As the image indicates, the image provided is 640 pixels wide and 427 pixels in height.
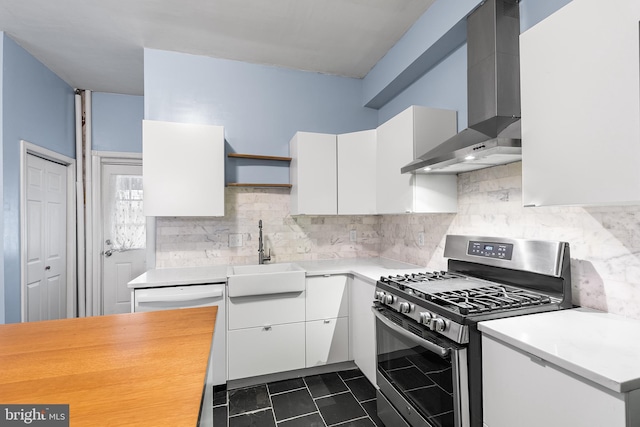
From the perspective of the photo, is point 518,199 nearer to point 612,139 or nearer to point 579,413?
point 612,139

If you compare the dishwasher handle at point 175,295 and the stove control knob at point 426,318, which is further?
the dishwasher handle at point 175,295

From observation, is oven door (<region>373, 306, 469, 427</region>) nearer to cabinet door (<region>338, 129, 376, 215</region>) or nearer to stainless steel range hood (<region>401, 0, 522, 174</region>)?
stainless steel range hood (<region>401, 0, 522, 174</region>)

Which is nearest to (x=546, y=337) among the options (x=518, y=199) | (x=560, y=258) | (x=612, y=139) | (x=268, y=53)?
(x=560, y=258)

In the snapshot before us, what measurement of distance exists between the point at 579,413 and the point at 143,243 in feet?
13.4

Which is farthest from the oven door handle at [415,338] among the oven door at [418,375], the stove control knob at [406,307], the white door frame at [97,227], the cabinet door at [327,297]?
the white door frame at [97,227]

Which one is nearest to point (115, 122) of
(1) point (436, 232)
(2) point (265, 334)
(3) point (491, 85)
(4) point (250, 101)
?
(4) point (250, 101)

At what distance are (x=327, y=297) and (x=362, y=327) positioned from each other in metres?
0.37

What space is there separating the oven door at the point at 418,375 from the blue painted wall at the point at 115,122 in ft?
11.5

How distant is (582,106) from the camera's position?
1.12 m

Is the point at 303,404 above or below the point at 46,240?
below

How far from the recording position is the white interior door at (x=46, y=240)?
9.33 ft

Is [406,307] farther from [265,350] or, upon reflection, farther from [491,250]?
[265,350]

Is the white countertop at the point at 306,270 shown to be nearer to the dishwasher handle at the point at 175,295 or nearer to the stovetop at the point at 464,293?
the dishwasher handle at the point at 175,295

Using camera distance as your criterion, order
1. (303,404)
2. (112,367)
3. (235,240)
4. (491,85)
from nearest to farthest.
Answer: (112,367), (491,85), (303,404), (235,240)
